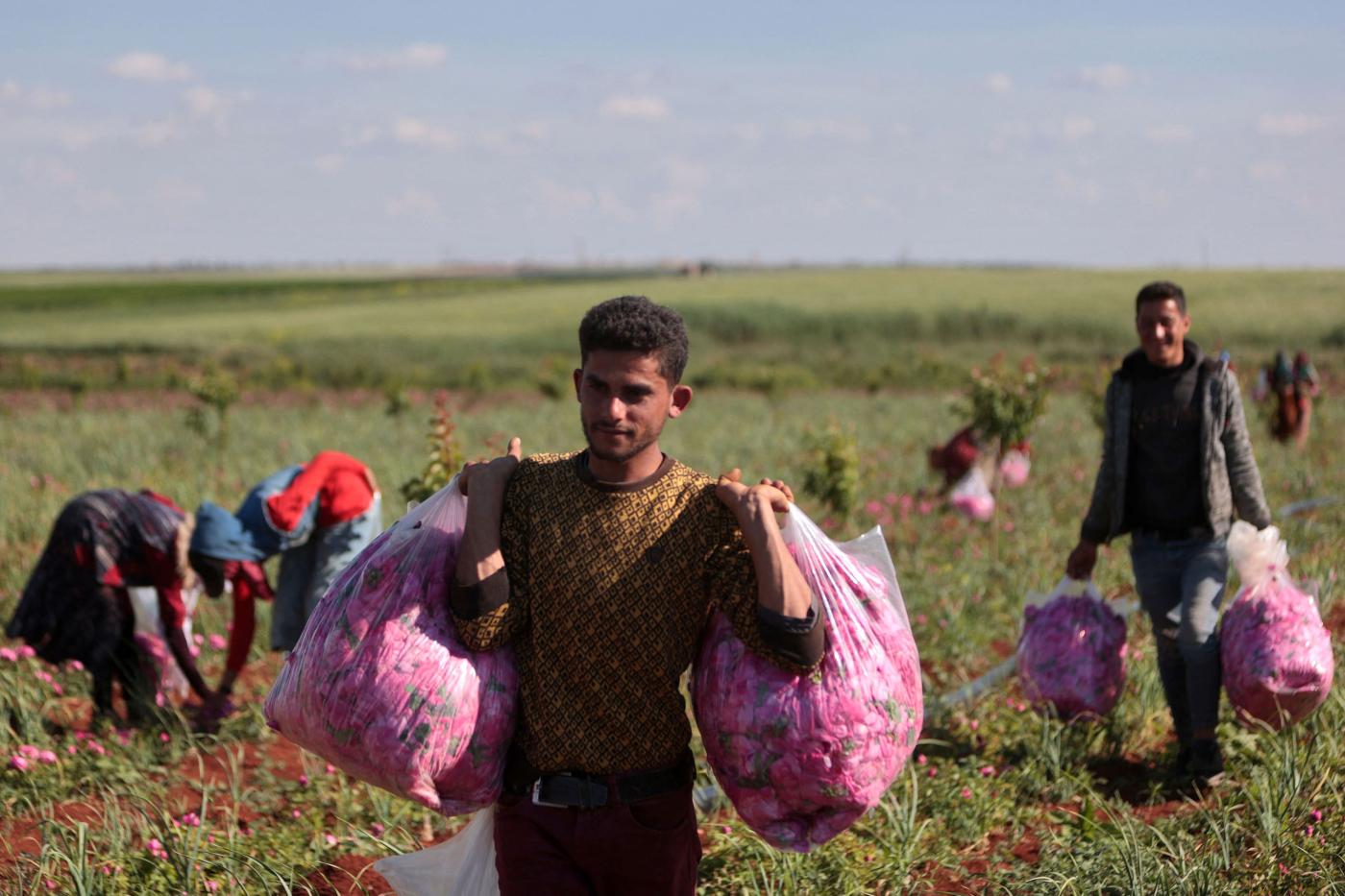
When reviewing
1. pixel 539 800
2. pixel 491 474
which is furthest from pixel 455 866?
pixel 491 474

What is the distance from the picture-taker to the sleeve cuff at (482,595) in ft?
8.75

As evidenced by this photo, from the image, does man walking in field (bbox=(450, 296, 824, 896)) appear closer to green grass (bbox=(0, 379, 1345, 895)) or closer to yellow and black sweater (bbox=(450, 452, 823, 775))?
yellow and black sweater (bbox=(450, 452, 823, 775))

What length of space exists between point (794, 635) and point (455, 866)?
1.22 metres

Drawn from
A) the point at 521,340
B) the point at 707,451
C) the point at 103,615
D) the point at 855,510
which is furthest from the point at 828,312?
the point at 103,615

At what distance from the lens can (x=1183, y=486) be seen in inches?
192

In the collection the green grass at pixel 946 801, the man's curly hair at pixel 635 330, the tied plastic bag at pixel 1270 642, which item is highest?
the man's curly hair at pixel 635 330

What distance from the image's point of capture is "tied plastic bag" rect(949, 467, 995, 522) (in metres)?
11.1

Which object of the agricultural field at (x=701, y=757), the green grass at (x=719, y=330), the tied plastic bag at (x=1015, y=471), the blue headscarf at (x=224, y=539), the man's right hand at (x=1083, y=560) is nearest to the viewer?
the agricultural field at (x=701, y=757)

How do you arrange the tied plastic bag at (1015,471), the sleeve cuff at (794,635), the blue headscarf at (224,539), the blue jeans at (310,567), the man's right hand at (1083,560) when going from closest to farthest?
1. the sleeve cuff at (794,635)
2. the man's right hand at (1083,560)
3. the blue headscarf at (224,539)
4. the blue jeans at (310,567)
5. the tied plastic bag at (1015,471)

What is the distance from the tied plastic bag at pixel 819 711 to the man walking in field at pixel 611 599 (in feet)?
0.24

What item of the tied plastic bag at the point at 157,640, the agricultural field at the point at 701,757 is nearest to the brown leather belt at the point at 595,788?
→ the agricultural field at the point at 701,757

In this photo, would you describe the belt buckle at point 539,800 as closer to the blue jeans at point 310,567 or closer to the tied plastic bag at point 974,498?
the blue jeans at point 310,567

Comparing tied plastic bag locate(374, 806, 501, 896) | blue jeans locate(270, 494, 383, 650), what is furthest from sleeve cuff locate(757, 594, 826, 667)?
blue jeans locate(270, 494, 383, 650)

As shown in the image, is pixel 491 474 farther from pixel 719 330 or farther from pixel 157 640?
pixel 719 330
